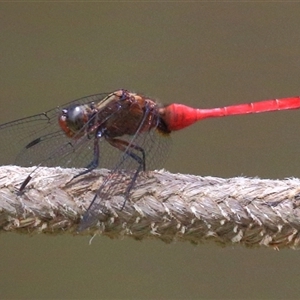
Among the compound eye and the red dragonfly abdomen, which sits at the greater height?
the compound eye

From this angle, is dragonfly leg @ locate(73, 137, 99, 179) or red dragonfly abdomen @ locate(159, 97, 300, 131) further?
red dragonfly abdomen @ locate(159, 97, 300, 131)

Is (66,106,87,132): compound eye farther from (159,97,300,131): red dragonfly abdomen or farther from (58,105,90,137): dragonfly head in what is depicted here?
(159,97,300,131): red dragonfly abdomen

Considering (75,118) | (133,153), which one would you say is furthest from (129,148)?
(75,118)

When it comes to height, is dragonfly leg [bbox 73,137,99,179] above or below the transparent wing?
below

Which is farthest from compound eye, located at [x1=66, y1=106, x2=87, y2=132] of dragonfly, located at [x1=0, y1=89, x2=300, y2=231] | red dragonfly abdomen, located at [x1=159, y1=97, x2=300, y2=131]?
red dragonfly abdomen, located at [x1=159, y1=97, x2=300, y2=131]

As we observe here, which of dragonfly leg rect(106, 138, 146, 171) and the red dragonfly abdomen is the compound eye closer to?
dragonfly leg rect(106, 138, 146, 171)

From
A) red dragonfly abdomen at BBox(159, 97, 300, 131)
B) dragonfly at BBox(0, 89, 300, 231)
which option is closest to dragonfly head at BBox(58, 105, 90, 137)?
dragonfly at BBox(0, 89, 300, 231)

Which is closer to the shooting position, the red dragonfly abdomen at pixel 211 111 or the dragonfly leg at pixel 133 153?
the dragonfly leg at pixel 133 153

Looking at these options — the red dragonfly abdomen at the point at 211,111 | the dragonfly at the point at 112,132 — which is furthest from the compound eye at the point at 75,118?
the red dragonfly abdomen at the point at 211,111

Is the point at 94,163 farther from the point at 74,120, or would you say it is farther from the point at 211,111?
the point at 211,111

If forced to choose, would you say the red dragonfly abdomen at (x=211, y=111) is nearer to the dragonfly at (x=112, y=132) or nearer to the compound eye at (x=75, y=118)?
the dragonfly at (x=112, y=132)
